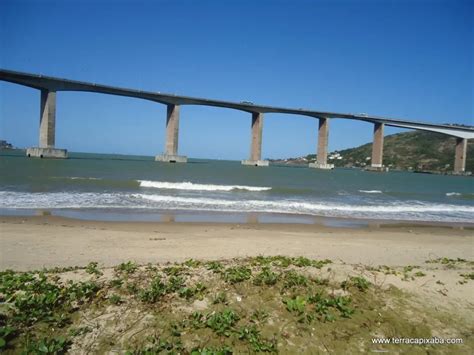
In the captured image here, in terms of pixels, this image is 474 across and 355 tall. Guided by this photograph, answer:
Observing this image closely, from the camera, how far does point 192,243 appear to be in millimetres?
7160

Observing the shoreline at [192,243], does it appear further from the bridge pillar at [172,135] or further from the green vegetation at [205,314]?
the bridge pillar at [172,135]

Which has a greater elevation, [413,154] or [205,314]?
[413,154]

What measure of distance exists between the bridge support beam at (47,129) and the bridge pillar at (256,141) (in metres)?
43.6

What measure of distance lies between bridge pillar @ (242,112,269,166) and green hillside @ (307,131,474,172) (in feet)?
212

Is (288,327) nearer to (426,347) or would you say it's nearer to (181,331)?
(181,331)

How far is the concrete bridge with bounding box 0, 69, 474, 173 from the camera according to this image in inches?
2507

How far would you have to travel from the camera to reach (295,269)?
4.09m

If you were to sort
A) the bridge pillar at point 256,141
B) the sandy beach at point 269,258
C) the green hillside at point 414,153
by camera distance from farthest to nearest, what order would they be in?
1. the green hillside at point 414,153
2. the bridge pillar at point 256,141
3. the sandy beach at point 269,258

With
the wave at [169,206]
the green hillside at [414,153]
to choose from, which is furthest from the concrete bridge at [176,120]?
the wave at [169,206]

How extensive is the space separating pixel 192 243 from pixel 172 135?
2819 inches

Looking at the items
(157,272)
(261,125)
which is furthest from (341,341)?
(261,125)

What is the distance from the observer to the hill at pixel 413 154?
Answer: 116269 millimetres

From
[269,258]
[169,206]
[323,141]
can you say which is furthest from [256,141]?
[269,258]

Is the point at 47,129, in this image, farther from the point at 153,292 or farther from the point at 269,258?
the point at 153,292
